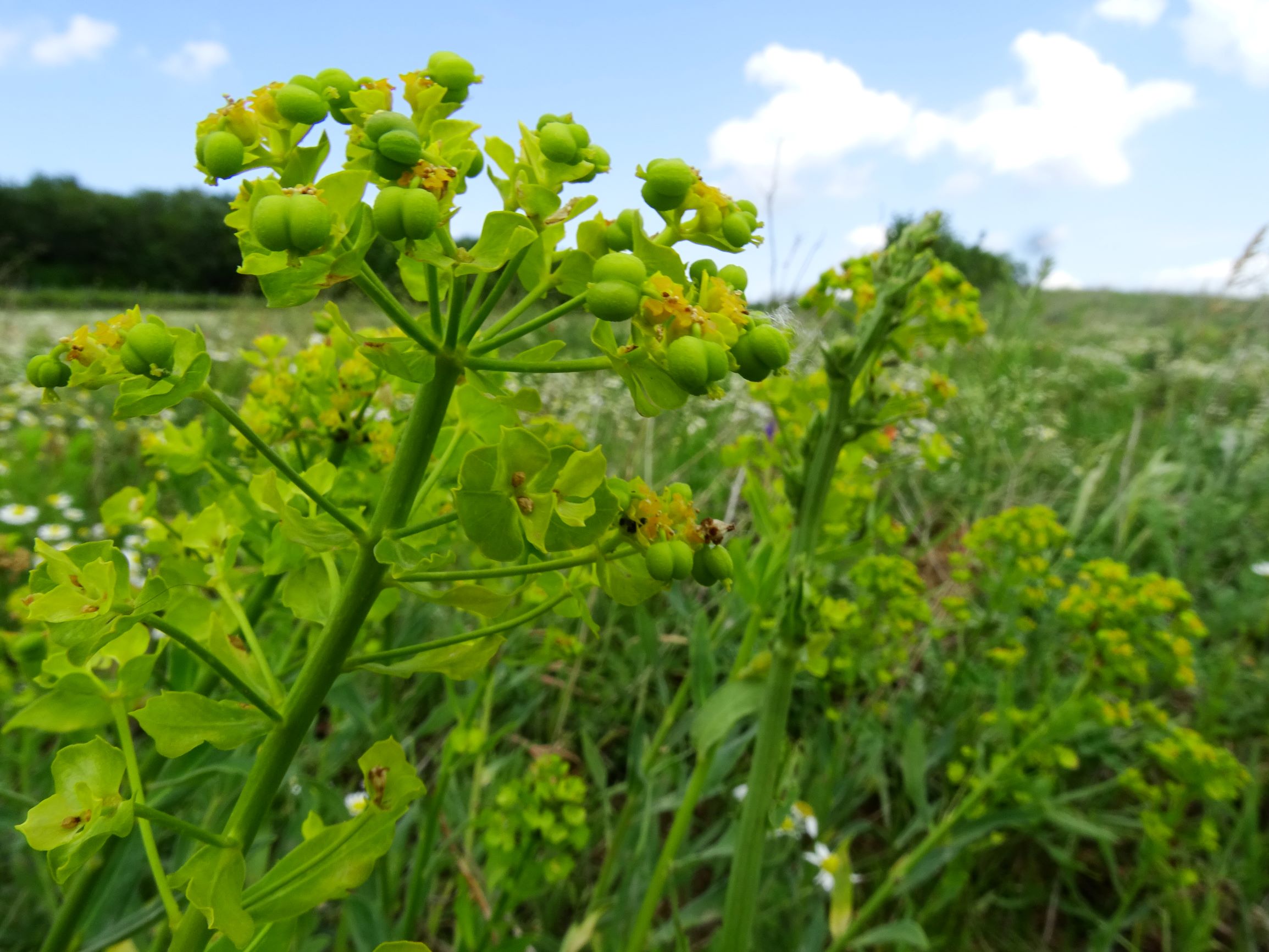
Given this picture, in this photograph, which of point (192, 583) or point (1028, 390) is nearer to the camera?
point (192, 583)

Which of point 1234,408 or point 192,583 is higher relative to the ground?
point 192,583

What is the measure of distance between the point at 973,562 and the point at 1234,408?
4.21 meters

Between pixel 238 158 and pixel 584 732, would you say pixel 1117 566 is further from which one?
pixel 238 158

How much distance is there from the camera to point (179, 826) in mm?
705

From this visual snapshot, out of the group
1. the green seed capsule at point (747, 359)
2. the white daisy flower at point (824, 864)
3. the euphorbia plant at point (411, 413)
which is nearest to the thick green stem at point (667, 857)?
the white daisy flower at point (824, 864)

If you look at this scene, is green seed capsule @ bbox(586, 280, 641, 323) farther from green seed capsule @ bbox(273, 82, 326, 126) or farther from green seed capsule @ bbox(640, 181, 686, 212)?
green seed capsule @ bbox(273, 82, 326, 126)

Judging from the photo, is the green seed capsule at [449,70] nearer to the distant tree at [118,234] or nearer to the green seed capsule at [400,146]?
the green seed capsule at [400,146]

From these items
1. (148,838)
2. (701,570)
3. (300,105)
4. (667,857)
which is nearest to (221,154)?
(300,105)

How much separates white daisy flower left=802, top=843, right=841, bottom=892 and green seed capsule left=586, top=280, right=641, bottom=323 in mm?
1529

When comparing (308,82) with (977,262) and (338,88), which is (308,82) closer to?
(338,88)

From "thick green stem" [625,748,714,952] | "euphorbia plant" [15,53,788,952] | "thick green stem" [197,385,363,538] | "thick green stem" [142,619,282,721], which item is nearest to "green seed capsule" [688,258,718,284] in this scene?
"euphorbia plant" [15,53,788,952]

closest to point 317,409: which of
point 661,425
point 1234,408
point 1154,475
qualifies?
point 661,425

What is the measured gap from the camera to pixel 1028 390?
13.7ft

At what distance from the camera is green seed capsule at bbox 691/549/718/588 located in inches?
30.3
